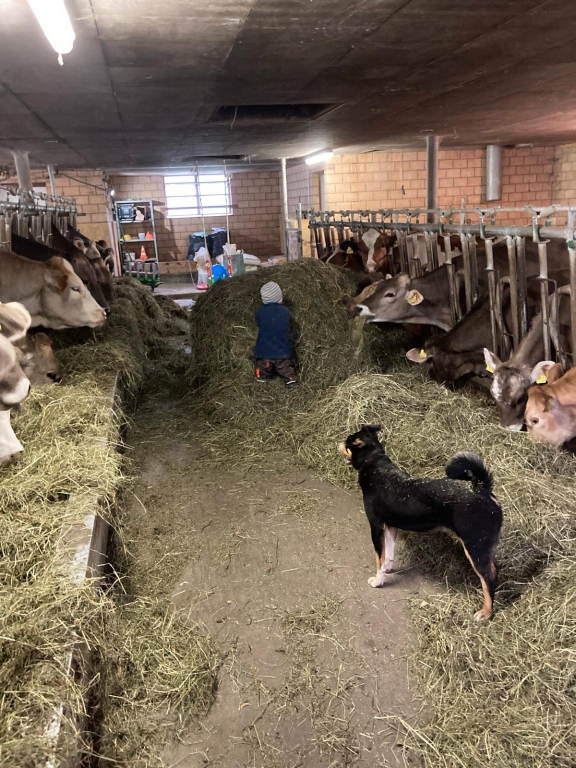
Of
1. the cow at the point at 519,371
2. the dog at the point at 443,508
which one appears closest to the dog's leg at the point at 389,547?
the dog at the point at 443,508

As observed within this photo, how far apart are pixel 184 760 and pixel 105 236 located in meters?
13.5

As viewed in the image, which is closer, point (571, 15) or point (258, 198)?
point (571, 15)

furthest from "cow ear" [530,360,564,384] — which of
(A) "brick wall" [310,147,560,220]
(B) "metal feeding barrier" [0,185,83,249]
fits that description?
(A) "brick wall" [310,147,560,220]

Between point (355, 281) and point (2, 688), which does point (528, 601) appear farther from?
point (355, 281)

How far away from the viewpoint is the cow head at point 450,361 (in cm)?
528

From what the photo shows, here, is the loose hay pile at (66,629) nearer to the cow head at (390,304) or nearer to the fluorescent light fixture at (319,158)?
the cow head at (390,304)

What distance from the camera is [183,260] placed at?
1867 centimetres

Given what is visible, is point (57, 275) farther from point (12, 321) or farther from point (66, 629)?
point (66, 629)

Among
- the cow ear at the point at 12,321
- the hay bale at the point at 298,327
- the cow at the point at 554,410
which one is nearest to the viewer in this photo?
the cow ear at the point at 12,321

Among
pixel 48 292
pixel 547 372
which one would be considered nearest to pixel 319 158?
pixel 48 292

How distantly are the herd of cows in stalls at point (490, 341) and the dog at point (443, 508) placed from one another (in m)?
1.22

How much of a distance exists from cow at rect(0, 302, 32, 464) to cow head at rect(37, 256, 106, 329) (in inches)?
82.6

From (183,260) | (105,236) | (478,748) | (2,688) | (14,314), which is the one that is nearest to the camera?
(2,688)

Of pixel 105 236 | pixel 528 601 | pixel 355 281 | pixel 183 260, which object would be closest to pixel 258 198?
pixel 183 260
